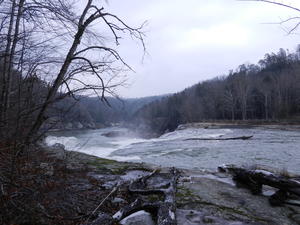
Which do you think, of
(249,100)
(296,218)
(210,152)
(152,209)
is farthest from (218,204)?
(249,100)

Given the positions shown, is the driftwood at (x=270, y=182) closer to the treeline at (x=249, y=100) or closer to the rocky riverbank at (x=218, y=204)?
the rocky riverbank at (x=218, y=204)

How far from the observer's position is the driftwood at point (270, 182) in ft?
13.4

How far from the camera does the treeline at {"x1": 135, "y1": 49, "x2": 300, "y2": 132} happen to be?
151ft

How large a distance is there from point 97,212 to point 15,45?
272 cm

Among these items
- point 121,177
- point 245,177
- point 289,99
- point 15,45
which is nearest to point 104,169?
Result: point 121,177

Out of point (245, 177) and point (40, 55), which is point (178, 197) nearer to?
point (245, 177)

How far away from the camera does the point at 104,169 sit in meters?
6.65

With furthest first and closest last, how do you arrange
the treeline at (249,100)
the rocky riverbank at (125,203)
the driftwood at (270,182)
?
the treeline at (249,100)
the driftwood at (270,182)
the rocky riverbank at (125,203)

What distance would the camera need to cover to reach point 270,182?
14.3 ft

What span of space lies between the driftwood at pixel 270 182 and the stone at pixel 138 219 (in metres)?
2.34

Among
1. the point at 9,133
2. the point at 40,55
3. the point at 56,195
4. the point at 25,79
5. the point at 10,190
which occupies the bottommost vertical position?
the point at 56,195

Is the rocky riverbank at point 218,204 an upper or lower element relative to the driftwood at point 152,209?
lower

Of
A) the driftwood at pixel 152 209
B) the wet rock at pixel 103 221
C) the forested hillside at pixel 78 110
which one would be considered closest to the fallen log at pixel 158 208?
the driftwood at pixel 152 209

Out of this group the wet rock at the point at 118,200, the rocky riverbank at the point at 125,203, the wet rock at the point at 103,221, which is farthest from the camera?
the wet rock at the point at 118,200
